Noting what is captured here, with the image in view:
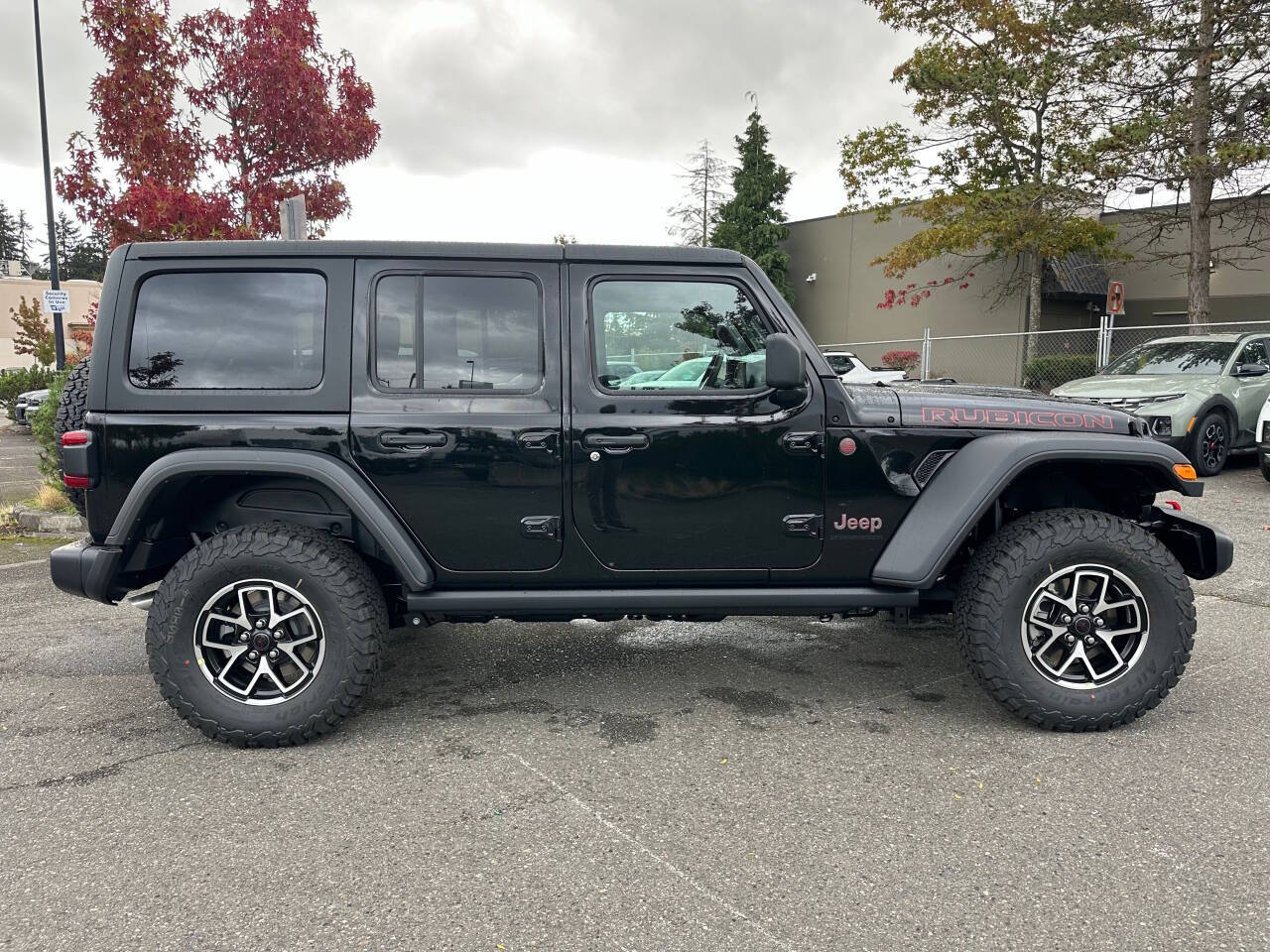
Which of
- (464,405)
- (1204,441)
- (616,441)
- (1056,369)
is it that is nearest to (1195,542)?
(616,441)

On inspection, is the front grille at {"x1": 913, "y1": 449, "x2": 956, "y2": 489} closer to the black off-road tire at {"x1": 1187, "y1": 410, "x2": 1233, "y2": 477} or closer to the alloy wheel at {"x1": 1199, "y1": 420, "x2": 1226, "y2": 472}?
the black off-road tire at {"x1": 1187, "y1": 410, "x2": 1233, "y2": 477}

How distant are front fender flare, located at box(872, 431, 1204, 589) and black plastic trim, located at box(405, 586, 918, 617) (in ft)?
0.40

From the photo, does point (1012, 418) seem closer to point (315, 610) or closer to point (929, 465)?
point (929, 465)

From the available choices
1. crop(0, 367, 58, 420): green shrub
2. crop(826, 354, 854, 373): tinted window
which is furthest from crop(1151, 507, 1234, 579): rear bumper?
crop(0, 367, 58, 420): green shrub

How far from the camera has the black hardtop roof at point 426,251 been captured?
3.40 meters

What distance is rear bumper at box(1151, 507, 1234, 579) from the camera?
3617 millimetres

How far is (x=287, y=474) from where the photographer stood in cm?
334

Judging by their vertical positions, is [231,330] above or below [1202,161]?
below

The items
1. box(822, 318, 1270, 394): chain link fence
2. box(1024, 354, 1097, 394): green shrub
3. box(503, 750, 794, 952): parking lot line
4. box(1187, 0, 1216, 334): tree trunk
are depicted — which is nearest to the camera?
box(503, 750, 794, 952): parking lot line

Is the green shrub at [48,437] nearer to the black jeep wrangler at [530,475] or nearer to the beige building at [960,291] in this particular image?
the black jeep wrangler at [530,475]

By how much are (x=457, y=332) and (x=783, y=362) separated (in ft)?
4.18

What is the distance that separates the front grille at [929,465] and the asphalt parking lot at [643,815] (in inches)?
39.2

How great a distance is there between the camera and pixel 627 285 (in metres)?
3.49

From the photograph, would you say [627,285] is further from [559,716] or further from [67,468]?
[67,468]
